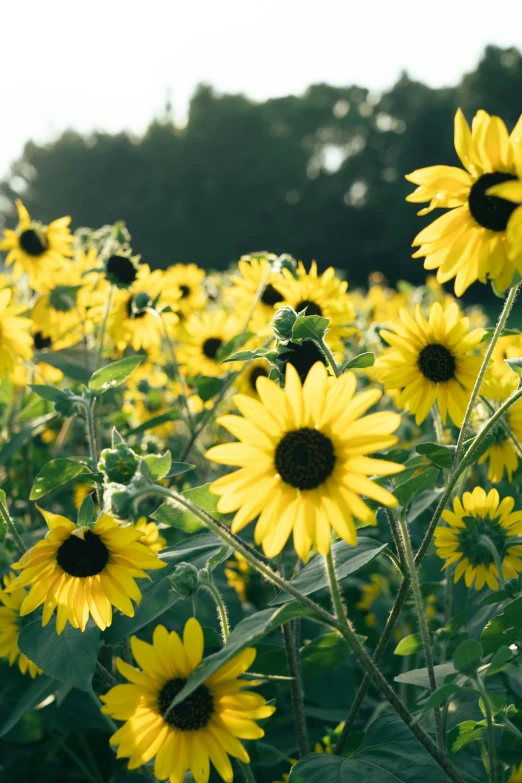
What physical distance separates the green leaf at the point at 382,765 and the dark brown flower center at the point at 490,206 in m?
0.95

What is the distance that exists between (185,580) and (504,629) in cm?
60

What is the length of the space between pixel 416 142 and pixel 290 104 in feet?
30.8

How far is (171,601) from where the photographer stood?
4.82 ft

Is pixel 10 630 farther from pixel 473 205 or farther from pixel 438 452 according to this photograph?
pixel 473 205

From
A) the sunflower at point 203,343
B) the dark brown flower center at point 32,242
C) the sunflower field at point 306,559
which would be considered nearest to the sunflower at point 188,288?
the sunflower at point 203,343

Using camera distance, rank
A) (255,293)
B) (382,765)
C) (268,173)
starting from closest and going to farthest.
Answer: (382,765)
(255,293)
(268,173)

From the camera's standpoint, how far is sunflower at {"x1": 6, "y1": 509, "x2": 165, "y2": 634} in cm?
145

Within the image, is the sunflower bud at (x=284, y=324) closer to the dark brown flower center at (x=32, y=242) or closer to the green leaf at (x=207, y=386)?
the green leaf at (x=207, y=386)

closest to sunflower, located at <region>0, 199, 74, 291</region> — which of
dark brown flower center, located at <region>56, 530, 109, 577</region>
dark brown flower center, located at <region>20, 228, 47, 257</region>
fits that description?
dark brown flower center, located at <region>20, 228, 47, 257</region>

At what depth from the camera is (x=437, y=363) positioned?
190cm

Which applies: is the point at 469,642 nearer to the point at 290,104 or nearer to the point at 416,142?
the point at 416,142

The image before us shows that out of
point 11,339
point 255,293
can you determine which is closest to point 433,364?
point 11,339

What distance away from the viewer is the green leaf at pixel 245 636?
1.05 metres

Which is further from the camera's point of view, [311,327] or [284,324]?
[284,324]
